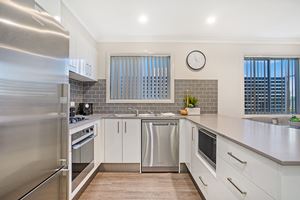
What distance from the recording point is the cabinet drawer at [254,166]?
101 cm

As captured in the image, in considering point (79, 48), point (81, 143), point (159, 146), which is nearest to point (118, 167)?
point (159, 146)

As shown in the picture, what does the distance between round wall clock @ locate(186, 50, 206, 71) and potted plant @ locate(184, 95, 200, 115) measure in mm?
584

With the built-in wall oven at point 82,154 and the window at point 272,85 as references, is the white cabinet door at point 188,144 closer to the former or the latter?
the built-in wall oven at point 82,154

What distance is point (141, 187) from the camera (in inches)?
117

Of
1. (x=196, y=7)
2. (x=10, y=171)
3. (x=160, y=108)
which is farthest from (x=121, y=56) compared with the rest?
(x=10, y=171)

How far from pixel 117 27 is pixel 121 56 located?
69cm

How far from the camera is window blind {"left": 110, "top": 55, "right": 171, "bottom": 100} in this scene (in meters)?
4.30

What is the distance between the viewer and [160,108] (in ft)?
14.1

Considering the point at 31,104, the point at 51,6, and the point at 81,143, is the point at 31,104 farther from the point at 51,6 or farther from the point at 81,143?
the point at 81,143

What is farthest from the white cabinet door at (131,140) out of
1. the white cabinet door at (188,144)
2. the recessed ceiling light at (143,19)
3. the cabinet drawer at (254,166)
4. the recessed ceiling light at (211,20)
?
the cabinet drawer at (254,166)

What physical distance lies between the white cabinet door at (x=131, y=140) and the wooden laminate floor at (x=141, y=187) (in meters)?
0.26

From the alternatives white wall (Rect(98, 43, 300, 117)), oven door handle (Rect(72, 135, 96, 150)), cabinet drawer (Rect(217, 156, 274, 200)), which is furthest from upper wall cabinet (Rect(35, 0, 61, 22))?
white wall (Rect(98, 43, 300, 117))

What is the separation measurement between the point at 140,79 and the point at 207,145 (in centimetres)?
227

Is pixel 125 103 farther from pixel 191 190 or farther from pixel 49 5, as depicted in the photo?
pixel 49 5
